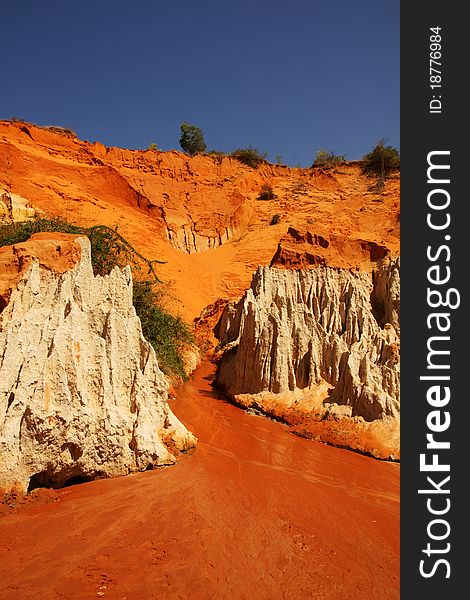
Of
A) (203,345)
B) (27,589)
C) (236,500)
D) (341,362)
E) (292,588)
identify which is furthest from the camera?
(203,345)

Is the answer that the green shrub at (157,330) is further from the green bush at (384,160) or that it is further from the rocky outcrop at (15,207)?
the green bush at (384,160)

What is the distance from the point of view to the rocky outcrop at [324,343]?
312 inches

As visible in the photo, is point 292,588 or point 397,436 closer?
point 292,588

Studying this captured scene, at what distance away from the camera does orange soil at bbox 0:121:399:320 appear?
72.6 feet

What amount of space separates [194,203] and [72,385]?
1065 inches

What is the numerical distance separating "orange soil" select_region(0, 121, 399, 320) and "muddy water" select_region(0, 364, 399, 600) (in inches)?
513

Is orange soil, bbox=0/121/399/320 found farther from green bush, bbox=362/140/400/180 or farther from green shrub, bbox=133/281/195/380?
green shrub, bbox=133/281/195/380

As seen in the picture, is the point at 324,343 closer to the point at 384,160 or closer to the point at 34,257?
the point at 34,257

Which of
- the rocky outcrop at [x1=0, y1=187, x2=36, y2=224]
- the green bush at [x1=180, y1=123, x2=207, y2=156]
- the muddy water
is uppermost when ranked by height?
the green bush at [x1=180, y1=123, x2=207, y2=156]

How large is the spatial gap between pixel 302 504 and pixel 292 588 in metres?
1.43

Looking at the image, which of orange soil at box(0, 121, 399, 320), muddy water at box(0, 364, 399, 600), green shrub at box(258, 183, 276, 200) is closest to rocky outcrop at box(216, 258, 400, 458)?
muddy water at box(0, 364, 399, 600)

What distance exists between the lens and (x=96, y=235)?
9.78 meters

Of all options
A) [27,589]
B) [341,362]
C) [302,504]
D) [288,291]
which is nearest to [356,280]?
[288,291]

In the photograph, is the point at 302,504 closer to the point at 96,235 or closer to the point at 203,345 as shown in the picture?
the point at 96,235
